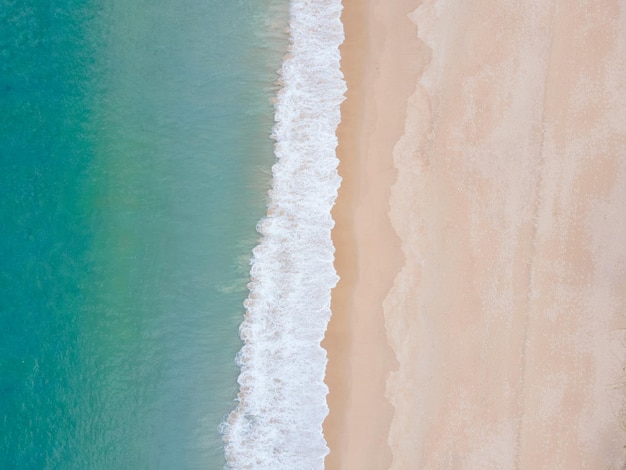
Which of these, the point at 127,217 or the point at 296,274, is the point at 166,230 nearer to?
the point at 127,217

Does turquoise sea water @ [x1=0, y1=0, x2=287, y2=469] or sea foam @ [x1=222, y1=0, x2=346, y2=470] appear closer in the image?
sea foam @ [x1=222, y1=0, x2=346, y2=470]

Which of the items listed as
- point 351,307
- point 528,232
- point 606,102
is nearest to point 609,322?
point 528,232

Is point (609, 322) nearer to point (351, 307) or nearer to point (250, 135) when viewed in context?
point (351, 307)

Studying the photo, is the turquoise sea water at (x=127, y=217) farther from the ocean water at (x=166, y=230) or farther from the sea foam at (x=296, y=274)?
the sea foam at (x=296, y=274)

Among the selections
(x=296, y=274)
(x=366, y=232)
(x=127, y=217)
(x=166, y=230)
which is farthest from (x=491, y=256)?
(x=127, y=217)

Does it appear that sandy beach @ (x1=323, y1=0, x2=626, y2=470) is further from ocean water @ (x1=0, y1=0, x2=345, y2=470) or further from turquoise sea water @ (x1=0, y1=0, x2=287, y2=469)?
turquoise sea water @ (x1=0, y1=0, x2=287, y2=469)

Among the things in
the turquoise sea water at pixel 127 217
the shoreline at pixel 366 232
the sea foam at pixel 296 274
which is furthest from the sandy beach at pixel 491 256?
the turquoise sea water at pixel 127 217

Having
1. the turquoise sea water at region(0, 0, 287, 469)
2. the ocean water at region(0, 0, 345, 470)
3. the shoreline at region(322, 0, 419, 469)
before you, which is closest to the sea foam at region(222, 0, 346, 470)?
the ocean water at region(0, 0, 345, 470)
